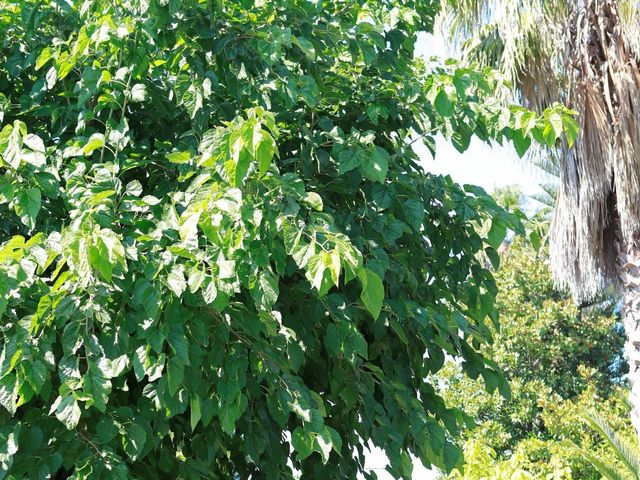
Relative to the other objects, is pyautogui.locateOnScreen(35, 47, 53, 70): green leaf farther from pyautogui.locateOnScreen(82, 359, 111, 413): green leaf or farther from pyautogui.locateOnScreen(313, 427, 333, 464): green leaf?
pyautogui.locateOnScreen(313, 427, 333, 464): green leaf

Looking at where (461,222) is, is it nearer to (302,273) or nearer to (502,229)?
(502,229)

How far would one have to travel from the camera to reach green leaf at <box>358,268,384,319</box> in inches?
109

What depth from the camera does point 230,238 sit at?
2865mm

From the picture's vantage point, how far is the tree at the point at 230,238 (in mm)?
2924

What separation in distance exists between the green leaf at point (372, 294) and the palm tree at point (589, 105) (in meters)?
6.73

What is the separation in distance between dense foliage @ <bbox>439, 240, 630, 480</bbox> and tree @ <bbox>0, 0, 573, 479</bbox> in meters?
13.2

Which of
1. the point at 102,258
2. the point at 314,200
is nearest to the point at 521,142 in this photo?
the point at 314,200

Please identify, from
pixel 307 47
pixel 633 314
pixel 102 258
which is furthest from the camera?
pixel 633 314

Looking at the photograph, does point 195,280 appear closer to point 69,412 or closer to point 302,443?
point 69,412

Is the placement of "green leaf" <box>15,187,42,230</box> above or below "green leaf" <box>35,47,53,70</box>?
below

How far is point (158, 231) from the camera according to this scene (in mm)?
3154

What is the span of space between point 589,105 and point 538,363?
32.5ft

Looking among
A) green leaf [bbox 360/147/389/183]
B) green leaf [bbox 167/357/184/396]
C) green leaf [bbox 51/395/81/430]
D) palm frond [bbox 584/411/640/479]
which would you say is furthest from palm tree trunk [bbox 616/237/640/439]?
green leaf [bbox 51/395/81/430]

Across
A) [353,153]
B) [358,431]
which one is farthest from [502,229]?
[358,431]
